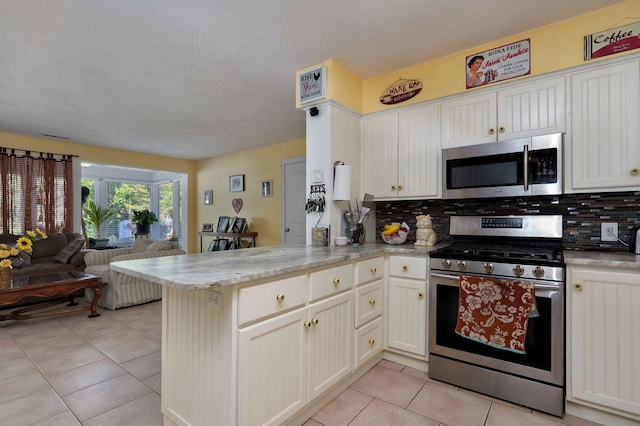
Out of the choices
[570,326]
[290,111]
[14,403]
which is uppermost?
[290,111]

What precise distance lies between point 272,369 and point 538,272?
60.8 inches

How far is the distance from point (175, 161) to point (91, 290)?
10.7ft

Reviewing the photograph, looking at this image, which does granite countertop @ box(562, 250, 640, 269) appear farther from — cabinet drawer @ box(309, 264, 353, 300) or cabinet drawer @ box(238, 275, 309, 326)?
cabinet drawer @ box(238, 275, 309, 326)

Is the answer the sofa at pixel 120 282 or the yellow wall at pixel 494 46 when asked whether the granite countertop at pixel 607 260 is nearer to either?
the yellow wall at pixel 494 46

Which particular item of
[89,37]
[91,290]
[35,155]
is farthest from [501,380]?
[35,155]

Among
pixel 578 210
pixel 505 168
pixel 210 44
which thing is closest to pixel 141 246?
pixel 210 44

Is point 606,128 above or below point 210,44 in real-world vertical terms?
below

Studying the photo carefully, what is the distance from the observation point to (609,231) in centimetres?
208

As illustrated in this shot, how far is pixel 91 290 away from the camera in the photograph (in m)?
3.87

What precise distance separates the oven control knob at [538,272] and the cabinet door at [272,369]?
4.34ft

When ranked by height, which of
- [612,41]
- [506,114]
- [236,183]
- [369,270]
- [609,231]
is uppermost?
[612,41]

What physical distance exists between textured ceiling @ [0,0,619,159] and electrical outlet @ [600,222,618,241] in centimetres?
136

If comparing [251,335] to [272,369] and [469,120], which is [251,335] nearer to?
[272,369]

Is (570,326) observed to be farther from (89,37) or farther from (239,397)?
(89,37)
